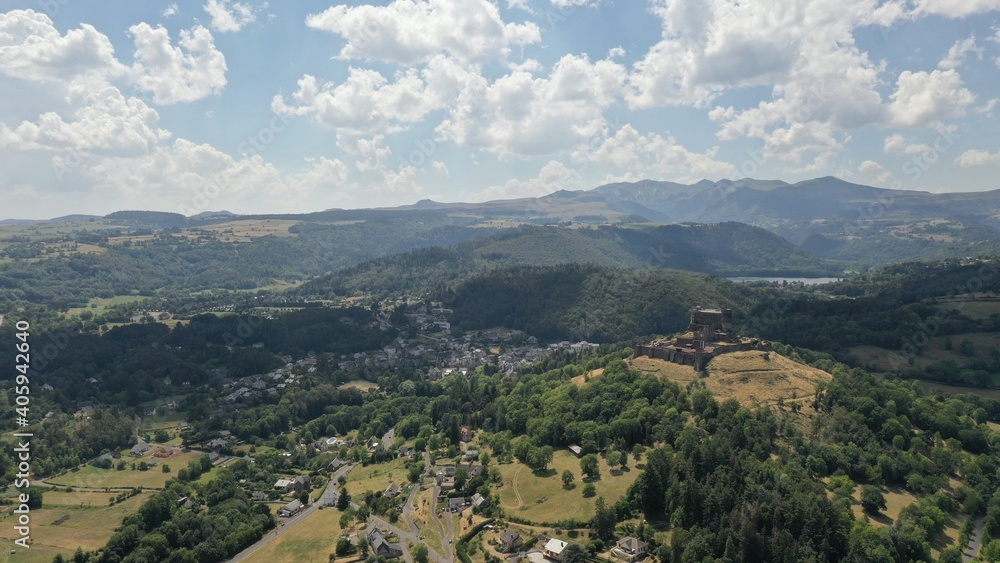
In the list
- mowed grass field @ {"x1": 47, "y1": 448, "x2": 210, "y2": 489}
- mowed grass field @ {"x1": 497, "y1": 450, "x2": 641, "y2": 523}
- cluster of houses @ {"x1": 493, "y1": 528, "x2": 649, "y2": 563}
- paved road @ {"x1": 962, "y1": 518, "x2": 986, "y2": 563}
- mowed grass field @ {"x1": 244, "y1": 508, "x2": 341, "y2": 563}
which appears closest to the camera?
cluster of houses @ {"x1": 493, "y1": 528, "x2": 649, "y2": 563}

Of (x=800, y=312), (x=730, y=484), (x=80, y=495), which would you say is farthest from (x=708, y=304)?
(x=80, y=495)

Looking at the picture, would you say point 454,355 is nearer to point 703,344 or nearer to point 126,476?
point 703,344

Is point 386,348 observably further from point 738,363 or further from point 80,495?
point 738,363

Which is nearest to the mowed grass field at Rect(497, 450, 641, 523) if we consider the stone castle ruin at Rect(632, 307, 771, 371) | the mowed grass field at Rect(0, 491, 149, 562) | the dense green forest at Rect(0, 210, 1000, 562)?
the dense green forest at Rect(0, 210, 1000, 562)

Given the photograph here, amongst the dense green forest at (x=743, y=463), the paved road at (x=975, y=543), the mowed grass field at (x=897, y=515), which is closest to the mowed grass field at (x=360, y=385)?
the dense green forest at (x=743, y=463)

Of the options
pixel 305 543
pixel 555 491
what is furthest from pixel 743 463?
pixel 305 543

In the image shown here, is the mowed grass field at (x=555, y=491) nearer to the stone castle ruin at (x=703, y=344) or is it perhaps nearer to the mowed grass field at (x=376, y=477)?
the mowed grass field at (x=376, y=477)

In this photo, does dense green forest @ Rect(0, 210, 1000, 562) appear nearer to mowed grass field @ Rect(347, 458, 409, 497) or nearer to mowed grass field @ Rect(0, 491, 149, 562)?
mowed grass field @ Rect(347, 458, 409, 497)

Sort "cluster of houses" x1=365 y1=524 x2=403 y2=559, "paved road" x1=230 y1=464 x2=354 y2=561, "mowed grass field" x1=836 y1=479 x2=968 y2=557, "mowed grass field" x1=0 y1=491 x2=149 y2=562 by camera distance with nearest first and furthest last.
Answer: "mowed grass field" x1=836 y1=479 x2=968 y2=557, "cluster of houses" x1=365 y1=524 x2=403 y2=559, "paved road" x1=230 y1=464 x2=354 y2=561, "mowed grass field" x1=0 y1=491 x2=149 y2=562
